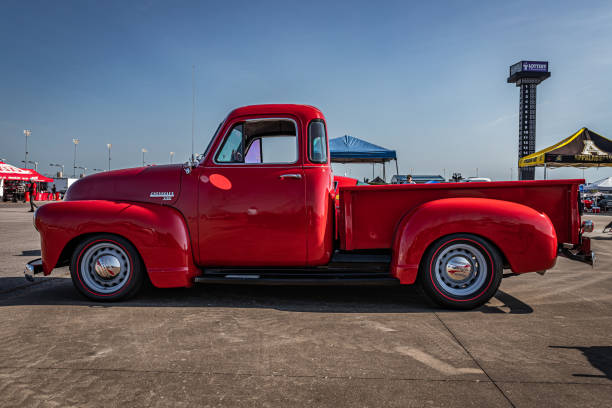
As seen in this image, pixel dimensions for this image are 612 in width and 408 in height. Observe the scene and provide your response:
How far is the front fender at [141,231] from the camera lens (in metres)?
3.70

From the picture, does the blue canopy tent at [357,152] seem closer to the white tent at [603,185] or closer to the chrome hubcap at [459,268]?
the chrome hubcap at [459,268]

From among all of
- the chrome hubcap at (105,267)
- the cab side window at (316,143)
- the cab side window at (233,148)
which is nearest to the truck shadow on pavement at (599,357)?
the cab side window at (316,143)

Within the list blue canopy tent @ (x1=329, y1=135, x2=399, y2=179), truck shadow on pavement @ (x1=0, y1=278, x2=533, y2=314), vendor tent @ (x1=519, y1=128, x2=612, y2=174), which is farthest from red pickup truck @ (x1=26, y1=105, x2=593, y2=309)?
vendor tent @ (x1=519, y1=128, x2=612, y2=174)

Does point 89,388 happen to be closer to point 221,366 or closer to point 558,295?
point 221,366

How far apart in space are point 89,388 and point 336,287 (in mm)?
2925

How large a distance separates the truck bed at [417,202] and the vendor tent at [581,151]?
1207 cm

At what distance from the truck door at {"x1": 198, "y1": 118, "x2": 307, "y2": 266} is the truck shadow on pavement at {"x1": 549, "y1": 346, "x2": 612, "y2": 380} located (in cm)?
230

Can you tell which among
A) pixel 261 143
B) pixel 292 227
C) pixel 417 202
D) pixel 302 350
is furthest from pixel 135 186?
pixel 417 202

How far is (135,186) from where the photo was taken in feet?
12.9

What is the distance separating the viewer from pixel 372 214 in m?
3.75

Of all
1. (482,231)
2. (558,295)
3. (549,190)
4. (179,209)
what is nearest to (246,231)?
(179,209)

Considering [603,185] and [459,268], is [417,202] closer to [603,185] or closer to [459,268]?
[459,268]

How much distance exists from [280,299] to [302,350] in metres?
1.37

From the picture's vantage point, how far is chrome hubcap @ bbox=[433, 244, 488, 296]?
3.54 metres
